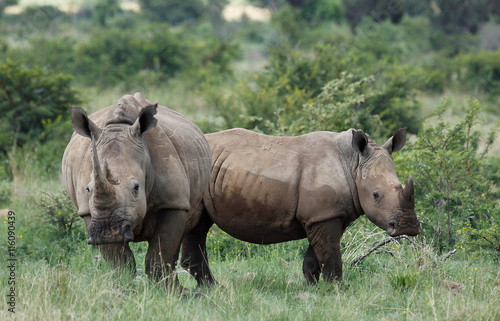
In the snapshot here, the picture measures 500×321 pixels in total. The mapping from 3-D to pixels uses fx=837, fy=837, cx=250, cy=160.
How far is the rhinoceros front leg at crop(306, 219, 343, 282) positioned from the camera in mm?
6973

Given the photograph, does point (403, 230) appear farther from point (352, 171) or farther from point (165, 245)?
point (165, 245)

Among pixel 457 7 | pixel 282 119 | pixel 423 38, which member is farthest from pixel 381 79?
pixel 457 7

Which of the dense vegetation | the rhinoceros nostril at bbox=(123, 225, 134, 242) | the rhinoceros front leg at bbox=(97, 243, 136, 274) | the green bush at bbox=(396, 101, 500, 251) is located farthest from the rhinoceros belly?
the green bush at bbox=(396, 101, 500, 251)

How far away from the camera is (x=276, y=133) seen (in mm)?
10961

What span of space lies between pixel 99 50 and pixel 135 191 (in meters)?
20.0

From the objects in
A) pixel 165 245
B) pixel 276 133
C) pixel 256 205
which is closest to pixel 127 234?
pixel 165 245

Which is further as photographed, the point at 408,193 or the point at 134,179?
the point at 408,193

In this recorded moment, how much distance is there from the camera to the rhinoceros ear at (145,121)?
5.68 meters

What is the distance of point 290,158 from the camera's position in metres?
7.15

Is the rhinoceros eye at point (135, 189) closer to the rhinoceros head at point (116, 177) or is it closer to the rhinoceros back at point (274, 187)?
the rhinoceros head at point (116, 177)

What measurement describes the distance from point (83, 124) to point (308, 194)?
84.3 inches

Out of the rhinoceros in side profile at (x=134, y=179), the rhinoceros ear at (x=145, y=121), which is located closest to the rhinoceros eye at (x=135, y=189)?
the rhinoceros in side profile at (x=134, y=179)

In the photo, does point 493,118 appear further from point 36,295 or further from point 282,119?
point 36,295

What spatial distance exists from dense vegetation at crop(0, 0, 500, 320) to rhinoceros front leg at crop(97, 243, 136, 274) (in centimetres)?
11
